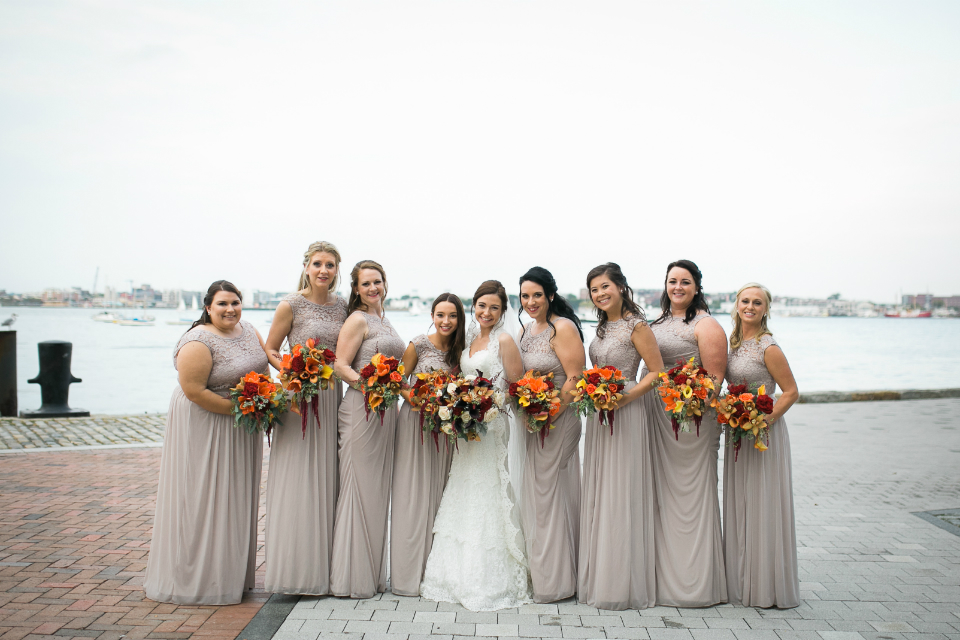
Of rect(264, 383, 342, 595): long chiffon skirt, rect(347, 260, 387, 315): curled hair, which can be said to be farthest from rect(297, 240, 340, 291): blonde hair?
rect(264, 383, 342, 595): long chiffon skirt

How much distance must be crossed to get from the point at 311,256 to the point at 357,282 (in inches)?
16.6

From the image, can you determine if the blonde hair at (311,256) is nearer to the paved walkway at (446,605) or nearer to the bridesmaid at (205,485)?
the bridesmaid at (205,485)

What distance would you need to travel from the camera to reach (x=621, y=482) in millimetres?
5309

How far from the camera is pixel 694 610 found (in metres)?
5.20

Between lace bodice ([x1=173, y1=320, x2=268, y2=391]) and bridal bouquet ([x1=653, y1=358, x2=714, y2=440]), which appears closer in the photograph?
bridal bouquet ([x1=653, y1=358, x2=714, y2=440])

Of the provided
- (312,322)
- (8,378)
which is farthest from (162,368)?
(312,322)

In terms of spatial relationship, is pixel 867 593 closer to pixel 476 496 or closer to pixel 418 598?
pixel 476 496

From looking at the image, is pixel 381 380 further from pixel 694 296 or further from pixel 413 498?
pixel 694 296

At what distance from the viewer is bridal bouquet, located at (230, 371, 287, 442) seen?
503cm

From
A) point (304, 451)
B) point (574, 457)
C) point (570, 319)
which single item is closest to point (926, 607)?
point (574, 457)

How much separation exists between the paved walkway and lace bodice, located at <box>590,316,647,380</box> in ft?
5.94

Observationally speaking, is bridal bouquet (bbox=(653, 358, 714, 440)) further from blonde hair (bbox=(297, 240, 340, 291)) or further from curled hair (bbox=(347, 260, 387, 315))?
blonde hair (bbox=(297, 240, 340, 291))

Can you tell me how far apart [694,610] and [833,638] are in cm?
92

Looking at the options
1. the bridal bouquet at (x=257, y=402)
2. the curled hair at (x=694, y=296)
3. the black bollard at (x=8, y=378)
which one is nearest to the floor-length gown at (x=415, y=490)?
the bridal bouquet at (x=257, y=402)
